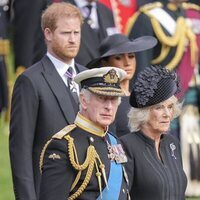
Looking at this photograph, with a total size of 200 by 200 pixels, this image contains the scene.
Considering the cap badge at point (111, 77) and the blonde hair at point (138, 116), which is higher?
the cap badge at point (111, 77)

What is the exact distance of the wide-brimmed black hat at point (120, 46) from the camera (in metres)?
8.72

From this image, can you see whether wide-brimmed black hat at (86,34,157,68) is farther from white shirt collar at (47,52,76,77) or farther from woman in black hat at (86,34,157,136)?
white shirt collar at (47,52,76,77)

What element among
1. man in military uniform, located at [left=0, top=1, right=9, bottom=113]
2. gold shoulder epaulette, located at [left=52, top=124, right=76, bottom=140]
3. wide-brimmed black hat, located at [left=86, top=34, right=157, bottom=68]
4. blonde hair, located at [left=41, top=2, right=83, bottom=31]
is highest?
blonde hair, located at [left=41, top=2, right=83, bottom=31]

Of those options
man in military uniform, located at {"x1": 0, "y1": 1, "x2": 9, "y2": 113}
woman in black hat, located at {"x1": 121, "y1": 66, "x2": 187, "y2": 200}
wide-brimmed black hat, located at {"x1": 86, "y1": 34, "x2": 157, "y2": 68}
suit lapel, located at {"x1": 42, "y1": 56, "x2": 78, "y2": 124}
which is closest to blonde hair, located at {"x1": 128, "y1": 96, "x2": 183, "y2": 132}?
woman in black hat, located at {"x1": 121, "y1": 66, "x2": 187, "y2": 200}

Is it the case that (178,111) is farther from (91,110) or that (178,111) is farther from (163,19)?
(163,19)

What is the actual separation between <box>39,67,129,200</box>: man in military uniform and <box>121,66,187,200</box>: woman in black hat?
0.19 metres

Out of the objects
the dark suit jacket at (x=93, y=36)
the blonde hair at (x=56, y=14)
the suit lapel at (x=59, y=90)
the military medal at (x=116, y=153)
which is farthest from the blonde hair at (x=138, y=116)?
the dark suit jacket at (x=93, y=36)

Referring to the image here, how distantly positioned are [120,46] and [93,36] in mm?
1550

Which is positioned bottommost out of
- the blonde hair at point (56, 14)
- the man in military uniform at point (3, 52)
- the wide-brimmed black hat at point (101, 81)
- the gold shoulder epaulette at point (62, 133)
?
the man in military uniform at point (3, 52)

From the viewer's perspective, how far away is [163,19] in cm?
1076

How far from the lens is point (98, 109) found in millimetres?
6766

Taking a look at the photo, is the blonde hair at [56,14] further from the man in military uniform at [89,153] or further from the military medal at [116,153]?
the military medal at [116,153]

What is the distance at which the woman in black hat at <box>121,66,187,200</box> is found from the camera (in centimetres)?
711

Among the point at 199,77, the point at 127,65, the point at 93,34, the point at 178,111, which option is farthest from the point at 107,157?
the point at 199,77
